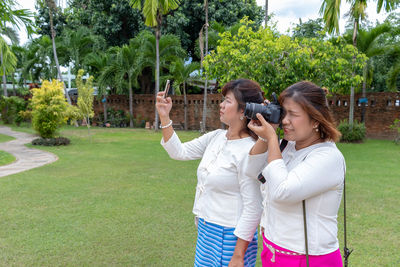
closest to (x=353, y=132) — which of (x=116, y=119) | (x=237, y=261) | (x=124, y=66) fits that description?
(x=124, y=66)

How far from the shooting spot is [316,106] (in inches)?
56.9

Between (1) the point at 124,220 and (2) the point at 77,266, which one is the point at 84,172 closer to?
(1) the point at 124,220

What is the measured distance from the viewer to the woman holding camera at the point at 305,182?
1.36 metres

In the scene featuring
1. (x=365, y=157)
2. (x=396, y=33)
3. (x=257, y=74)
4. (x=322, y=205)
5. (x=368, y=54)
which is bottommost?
(x=365, y=157)

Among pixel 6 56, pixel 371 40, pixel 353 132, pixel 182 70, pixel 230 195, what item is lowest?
pixel 353 132

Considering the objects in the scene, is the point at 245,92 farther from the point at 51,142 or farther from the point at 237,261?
the point at 51,142

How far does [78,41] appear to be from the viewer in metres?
20.9

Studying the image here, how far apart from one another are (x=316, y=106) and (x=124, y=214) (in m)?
3.98

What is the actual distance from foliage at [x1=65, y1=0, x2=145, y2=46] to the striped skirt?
19.3 m

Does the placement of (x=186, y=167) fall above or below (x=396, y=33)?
below

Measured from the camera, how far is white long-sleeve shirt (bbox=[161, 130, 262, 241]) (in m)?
1.68

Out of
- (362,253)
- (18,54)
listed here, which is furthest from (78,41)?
(362,253)

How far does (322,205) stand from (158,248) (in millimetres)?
2680

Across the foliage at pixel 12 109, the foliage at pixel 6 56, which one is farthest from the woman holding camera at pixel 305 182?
the foliage at pixel 12 109
